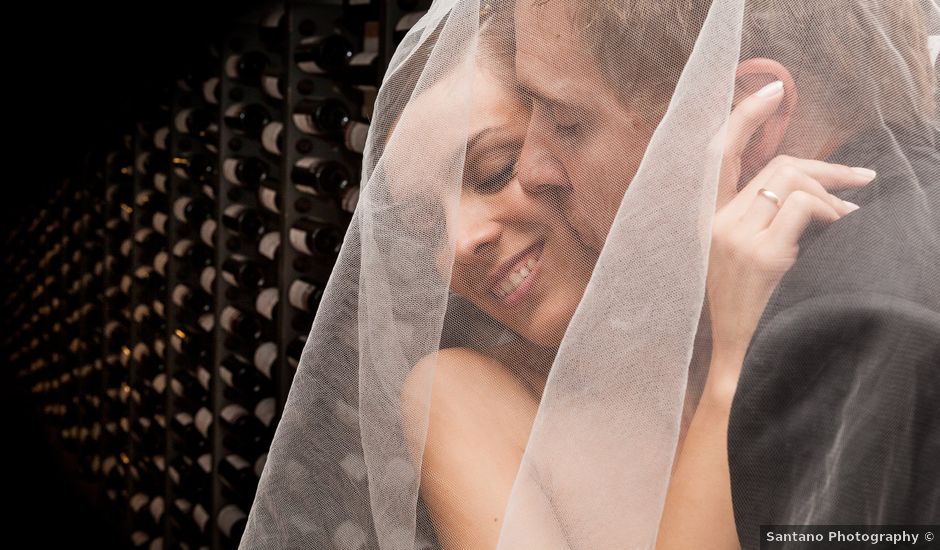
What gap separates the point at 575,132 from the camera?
1.73 ft

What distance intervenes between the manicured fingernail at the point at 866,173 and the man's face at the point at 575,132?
13cm

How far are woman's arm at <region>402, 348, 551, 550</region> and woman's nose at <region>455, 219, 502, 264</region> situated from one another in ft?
0.27

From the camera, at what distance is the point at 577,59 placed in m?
0.53

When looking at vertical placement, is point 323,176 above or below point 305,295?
above

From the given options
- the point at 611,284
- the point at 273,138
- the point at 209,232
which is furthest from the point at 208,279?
the point at 611,284

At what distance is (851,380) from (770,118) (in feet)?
0.59

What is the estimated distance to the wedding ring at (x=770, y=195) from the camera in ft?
1.57

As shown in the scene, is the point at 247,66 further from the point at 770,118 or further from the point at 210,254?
the point at 770,118

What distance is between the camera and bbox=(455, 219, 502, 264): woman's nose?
0.58m

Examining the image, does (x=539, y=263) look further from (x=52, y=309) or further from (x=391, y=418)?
(x=52, y=309)

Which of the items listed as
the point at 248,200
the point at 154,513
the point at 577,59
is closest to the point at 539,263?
the point at 577,59

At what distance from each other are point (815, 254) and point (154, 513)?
10.8 feet

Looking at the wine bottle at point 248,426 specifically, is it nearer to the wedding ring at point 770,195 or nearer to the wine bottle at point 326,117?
the wine bottle at point 326,117

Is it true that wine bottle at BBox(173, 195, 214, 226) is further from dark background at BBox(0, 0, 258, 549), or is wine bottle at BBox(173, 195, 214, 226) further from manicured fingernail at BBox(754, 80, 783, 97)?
manicured fingernail at BBox(754, 80, 783, 97)
